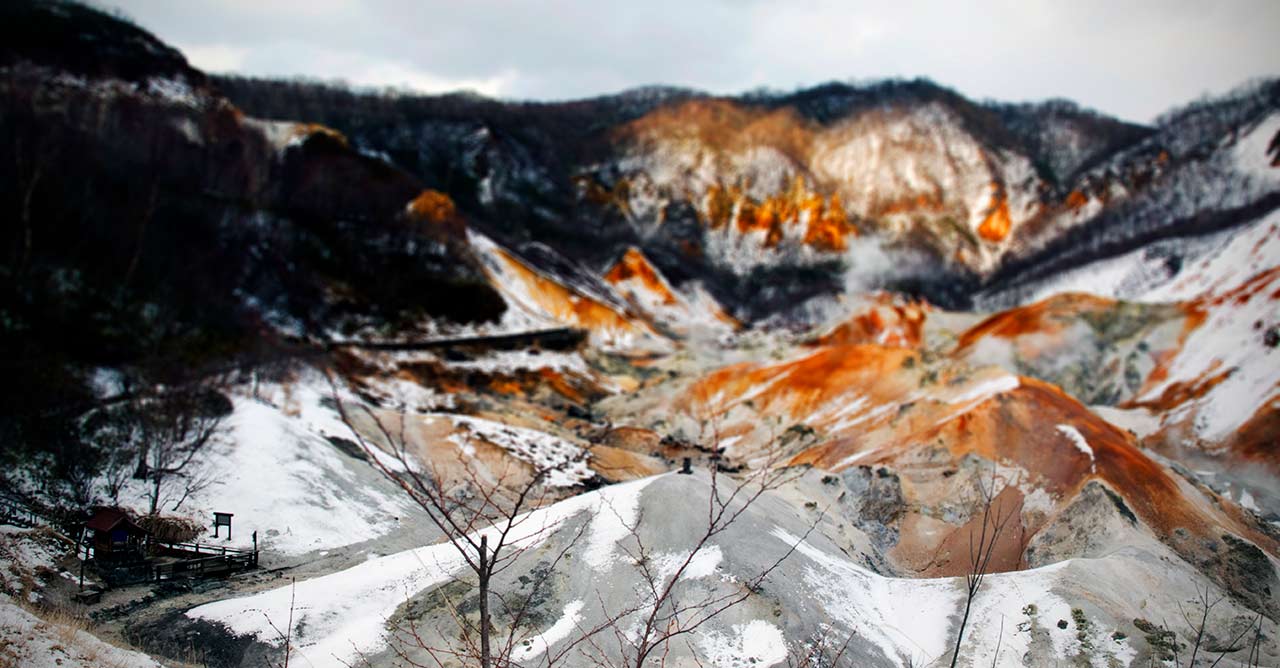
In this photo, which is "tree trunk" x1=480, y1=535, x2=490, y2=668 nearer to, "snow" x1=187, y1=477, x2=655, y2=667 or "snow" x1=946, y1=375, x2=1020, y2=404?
"snow" x1=187, y1=477, x2=655, y2=667

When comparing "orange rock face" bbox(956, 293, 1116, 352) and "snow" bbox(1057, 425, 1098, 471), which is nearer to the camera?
"snow" bbox(1057, 425, 1098, 471)

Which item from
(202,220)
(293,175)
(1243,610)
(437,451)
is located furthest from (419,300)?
(1243,610)

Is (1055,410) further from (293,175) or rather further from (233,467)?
(293,175)

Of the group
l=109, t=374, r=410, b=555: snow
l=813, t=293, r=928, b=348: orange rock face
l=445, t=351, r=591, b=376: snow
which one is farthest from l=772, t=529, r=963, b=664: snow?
l=813, t=293, r=928, b=348: orange rock face

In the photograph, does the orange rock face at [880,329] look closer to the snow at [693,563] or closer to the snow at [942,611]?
the snow at [942,611]

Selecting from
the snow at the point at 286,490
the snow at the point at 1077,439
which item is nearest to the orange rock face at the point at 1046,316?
the snow at the point at 1077,439

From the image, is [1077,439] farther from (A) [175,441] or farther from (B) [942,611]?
(A) [175,441]
